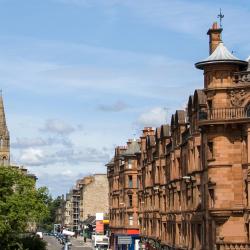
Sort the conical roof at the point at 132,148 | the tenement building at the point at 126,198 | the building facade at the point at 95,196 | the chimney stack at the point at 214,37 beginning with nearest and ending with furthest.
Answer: the chimney stack at the point at 214,37 < the tenement building at the point at 126,198 < the conical roof at the point at 132,148 < the building facade at the point at 95,196

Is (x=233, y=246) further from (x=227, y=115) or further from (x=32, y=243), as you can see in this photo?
(x=32, y=243)

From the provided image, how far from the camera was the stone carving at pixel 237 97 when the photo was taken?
47.1 m

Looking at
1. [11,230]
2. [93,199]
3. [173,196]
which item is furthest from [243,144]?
[93,199]

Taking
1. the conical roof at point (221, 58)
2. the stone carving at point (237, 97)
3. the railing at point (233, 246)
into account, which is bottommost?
the railing at point (233, 246)

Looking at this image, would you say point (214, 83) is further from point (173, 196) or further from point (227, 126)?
point (173, 196)

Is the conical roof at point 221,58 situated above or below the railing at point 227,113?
above

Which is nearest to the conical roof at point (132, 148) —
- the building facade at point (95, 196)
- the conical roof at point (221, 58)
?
the conical roof at point (221, 58)

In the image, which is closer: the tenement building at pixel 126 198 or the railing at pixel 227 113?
the railing at pixel 227 113

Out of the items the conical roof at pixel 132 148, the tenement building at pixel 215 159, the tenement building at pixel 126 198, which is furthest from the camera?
the conical roof at pixel 132 148

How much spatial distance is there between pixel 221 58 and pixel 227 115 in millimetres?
3828

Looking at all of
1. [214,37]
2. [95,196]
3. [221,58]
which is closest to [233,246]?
[221,58]

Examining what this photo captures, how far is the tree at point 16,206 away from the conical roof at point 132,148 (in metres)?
34.7

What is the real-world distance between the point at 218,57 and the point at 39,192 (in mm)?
32312

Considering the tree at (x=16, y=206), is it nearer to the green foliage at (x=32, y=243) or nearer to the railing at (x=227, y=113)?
the green foliage at (x=32, y=243)
